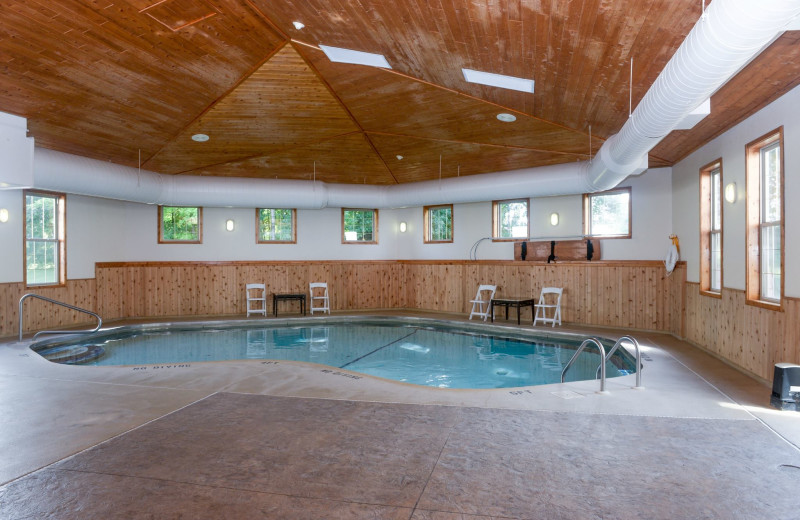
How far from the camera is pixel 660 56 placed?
3.81 metres

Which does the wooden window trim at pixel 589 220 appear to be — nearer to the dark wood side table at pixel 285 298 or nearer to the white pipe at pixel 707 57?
the white pipe at pixel 707 57

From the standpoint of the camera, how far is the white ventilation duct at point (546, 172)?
95.2 inches

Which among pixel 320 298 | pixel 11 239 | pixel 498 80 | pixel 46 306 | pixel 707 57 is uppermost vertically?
Answer: pixel 498 80

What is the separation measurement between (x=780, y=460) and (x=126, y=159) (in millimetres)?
9151

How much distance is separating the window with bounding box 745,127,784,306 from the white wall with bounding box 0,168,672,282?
318 cm

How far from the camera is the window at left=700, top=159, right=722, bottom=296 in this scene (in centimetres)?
635

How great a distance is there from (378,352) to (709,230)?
5.04 metres

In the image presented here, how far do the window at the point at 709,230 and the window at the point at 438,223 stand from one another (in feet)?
17.7

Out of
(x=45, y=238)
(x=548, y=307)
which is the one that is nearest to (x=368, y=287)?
(x=548, y=307)

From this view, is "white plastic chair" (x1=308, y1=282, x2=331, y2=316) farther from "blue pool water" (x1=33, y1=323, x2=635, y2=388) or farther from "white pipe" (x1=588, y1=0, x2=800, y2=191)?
"white pipe" (x1=588, y1=0, x2=800, y2=191)

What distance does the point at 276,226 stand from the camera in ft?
36.9

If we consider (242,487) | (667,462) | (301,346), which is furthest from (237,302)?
(667,462)

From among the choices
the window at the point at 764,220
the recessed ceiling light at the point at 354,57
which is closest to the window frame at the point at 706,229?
the window at the point at 764,220

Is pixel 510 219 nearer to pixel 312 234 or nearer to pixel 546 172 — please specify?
pixel 546 172
